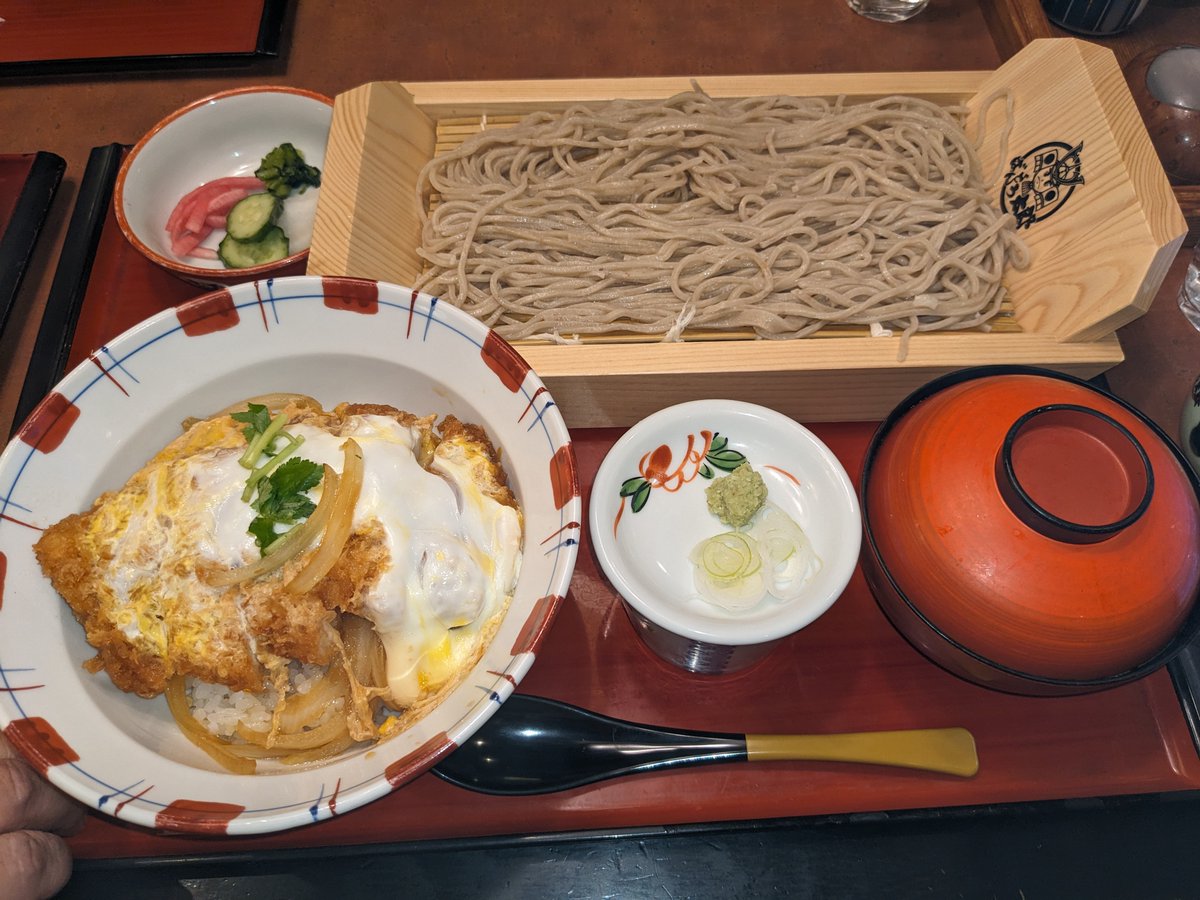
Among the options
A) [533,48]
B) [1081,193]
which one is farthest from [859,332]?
[533,48]

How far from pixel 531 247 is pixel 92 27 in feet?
6.62

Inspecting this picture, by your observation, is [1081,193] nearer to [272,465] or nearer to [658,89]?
[658,89]

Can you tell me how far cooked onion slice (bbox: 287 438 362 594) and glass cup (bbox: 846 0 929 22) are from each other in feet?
8.41

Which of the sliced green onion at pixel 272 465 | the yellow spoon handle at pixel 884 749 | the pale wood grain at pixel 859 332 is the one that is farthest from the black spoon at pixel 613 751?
the pale wood grain at pixel 859 332

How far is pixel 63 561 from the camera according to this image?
125cm

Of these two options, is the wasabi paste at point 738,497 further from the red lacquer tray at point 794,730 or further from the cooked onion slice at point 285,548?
the cooked onion slice at point 285,548

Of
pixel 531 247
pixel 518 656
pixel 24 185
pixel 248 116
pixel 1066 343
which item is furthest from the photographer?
pixel 248 116

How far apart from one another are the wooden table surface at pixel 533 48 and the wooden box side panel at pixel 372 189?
705 millimetres

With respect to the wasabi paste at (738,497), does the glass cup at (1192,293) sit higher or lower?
higher

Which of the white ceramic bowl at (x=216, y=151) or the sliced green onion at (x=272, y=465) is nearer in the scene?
the sliced green onion at (x=272, y=465)

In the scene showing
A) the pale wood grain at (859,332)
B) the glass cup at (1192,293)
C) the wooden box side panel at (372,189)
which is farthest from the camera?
the glass cup at (1192,293)

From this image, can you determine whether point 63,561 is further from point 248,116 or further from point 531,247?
point 248,116

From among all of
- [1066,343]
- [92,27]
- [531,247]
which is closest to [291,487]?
[531,247]

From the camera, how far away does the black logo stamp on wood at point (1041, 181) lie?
70.7 inches
